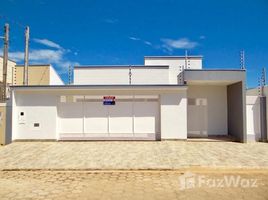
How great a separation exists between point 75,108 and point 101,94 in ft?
6.07

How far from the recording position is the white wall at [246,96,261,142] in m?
12.8

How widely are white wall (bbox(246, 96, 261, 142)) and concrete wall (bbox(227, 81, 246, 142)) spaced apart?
712 mm

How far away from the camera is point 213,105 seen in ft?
47.7

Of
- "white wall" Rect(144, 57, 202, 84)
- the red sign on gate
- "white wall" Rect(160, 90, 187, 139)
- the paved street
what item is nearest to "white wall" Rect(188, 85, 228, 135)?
"white wall" Rect(160, 90, 187, 139)

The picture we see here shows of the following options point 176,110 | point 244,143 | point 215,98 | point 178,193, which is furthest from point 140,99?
A: point 178,193

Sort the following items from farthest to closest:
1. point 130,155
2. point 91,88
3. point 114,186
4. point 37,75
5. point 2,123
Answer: point 37,75 → point 91,88 → point 2,123 → point 130,155 → point 114,186

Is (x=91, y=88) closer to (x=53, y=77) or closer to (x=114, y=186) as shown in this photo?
(x=114, y=186)

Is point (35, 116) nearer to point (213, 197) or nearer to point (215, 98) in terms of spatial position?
point (213, 197)

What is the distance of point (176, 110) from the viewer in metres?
12.4

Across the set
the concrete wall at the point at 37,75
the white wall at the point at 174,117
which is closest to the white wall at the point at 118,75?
the white wall at the point at 174,117

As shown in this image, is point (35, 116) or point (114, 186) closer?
point (114, 186)

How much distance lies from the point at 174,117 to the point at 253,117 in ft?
16.5

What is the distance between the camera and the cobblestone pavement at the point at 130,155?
25.8ft

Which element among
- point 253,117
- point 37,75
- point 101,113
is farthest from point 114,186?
point 37,75
